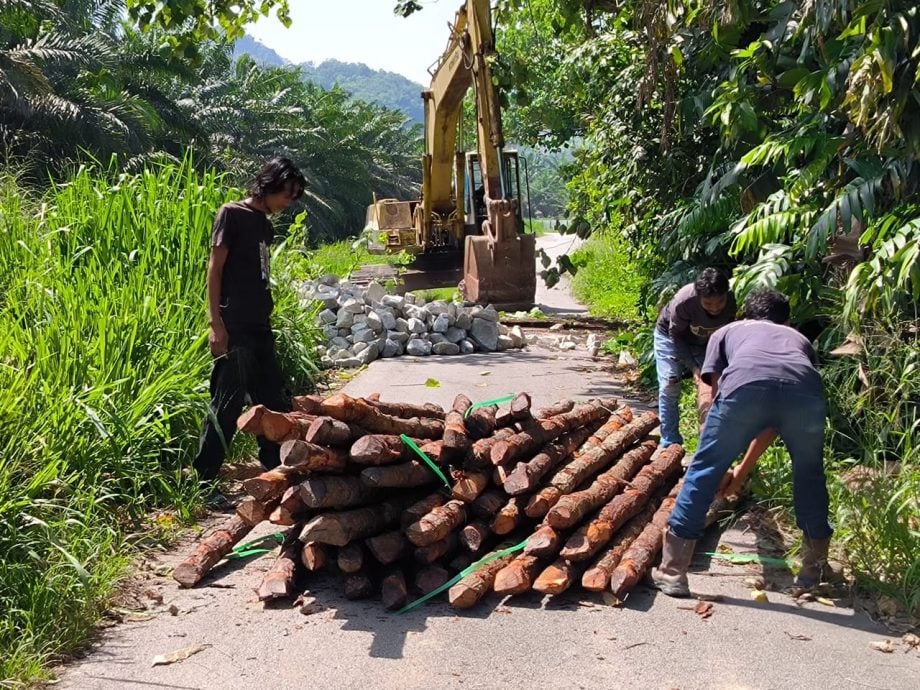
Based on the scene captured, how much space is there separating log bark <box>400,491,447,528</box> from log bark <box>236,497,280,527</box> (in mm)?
680

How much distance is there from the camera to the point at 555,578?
4949 millimetres

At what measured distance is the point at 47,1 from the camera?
67.1 feet

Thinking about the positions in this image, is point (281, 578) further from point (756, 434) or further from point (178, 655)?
point (756, 434)

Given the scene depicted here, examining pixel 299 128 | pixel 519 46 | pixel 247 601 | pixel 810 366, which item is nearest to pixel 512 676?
pixel 247 601

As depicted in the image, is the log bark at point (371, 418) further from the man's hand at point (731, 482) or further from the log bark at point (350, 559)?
the man's hand at point (731, 482)

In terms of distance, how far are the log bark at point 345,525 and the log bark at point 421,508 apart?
0.13 meters

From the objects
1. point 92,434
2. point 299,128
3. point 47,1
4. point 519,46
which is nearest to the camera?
point 92,434

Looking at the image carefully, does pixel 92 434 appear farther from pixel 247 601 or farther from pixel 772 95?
pixel 772 95

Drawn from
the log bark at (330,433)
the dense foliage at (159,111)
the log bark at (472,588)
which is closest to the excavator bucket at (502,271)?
the dense foliage at (159,111)

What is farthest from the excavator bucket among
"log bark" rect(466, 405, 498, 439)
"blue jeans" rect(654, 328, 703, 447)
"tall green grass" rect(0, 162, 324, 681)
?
"log bark" rect(466, 405, 498, 439)

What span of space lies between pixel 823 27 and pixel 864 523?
3.08 m

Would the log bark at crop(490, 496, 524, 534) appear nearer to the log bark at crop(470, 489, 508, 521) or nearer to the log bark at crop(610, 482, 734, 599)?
the log bark at crop(470, 489, 508, 521)

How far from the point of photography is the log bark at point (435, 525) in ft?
16.5

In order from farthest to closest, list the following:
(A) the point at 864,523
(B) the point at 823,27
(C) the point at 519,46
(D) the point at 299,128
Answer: (D) the point at 299,128 < (C) the point at 519,46 < (B) the point at 823,27 < (A) the point at 864,523
